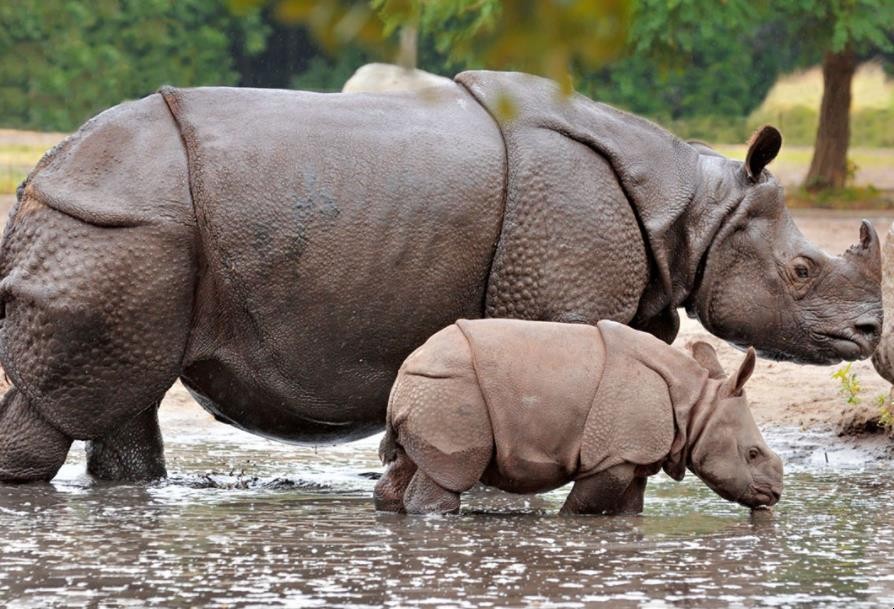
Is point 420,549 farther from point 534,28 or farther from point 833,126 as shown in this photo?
point 833,126

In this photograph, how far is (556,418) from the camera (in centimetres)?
695

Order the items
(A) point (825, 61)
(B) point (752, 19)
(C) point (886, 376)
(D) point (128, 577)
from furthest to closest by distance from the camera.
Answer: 1. (A) point (825, 61)
2. (B) point (752, 19)
3. (C) point (886, 376)
4. (D) point (128, 577)

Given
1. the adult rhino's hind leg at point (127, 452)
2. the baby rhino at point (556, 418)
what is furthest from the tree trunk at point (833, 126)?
the baby rhino at point (556, 418)

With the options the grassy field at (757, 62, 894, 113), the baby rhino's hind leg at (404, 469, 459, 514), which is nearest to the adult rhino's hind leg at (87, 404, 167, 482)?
the baby rhino's hind leg at (404, 469, 459, 514)

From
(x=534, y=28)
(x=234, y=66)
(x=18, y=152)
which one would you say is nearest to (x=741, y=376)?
(x=534, y=28)

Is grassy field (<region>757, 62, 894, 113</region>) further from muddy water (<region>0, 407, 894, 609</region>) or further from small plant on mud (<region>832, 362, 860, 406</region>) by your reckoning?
muddy water (<region>0, 407, 894, 609</region>)

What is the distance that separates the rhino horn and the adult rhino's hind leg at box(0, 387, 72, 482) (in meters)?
3.44

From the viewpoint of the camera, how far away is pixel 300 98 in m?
7.87

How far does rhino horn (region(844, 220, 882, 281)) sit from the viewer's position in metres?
8.19

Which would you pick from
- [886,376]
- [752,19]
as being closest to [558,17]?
[886,376]

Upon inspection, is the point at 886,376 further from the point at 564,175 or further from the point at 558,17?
the point at 558,17

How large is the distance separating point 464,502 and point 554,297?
0.91 meters

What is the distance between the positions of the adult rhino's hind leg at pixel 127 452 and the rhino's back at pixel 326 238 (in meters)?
0.56

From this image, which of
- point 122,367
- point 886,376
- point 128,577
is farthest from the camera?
point 886,376
